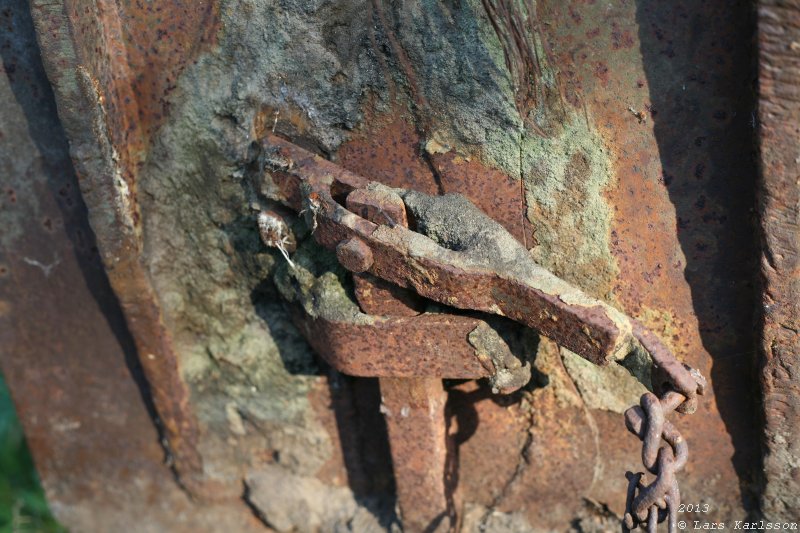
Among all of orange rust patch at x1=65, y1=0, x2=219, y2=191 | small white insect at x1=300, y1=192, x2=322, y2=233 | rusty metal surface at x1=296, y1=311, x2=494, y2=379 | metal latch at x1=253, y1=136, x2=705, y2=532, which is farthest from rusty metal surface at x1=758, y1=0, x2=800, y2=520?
orange rust patch at x1=65, y1=0, x2=219, y2=191

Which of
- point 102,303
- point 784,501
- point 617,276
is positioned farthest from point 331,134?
point 784,501

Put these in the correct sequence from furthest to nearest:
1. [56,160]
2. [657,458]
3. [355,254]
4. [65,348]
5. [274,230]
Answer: [65,348]
[56,160]
[274,230]
[355,254]
[657,458]

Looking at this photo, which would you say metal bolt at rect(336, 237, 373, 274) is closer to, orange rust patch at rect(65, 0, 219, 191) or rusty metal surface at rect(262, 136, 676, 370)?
rusty metal surface at rect(262, 136, 676, 370)

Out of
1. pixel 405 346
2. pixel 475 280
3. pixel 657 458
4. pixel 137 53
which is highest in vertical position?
pixel 137 53

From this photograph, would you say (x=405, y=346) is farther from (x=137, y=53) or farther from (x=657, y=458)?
(x=137, y=53)

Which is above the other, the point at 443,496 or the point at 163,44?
the point at 163,44

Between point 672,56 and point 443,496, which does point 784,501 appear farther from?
point 672,56

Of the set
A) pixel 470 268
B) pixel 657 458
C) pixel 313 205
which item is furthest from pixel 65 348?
pixel 657 458
